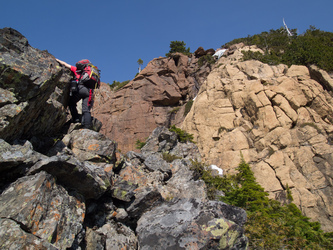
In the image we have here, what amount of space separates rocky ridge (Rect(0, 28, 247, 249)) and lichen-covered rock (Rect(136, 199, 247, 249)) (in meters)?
0.02

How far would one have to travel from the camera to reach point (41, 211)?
5215mm

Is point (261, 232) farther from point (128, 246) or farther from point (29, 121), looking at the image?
point (29, 121)

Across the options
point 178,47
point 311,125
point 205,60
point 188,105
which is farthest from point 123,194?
point 178,47

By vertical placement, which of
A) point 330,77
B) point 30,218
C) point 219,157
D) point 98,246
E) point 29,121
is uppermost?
point 330,77

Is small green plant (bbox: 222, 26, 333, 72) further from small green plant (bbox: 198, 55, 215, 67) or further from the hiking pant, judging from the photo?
the hiking pant

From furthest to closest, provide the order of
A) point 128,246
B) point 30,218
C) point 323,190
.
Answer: point 323,190 → point 128,246 → point 30,218

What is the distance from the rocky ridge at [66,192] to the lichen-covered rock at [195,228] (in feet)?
0.08

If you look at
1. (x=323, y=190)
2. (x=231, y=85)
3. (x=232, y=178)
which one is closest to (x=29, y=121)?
(x=232, y=178)

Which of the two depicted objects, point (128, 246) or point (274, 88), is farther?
point (274, 88)

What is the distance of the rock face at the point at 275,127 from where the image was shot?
14.0 metres

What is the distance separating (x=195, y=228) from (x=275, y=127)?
42.0ft

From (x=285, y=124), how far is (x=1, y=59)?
53.1 ft

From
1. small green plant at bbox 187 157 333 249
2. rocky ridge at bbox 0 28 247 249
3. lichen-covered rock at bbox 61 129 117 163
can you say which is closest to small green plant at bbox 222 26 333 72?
small green plant at bbox 187 157 333 249

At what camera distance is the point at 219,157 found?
1686cm
